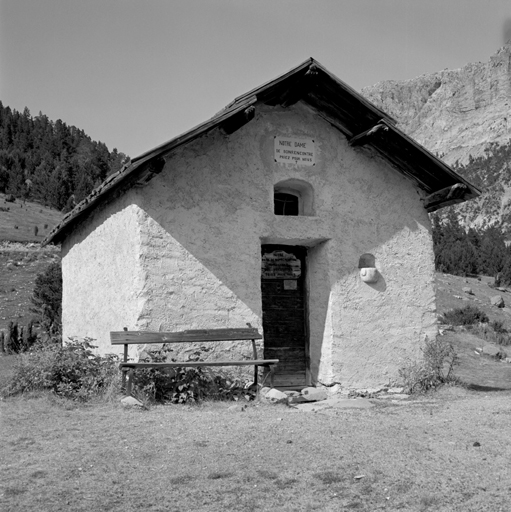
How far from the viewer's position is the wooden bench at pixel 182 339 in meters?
8.68

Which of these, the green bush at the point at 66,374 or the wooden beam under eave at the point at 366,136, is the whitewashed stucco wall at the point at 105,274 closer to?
the green bush at the point at 66,374

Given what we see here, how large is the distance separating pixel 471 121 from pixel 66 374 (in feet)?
346

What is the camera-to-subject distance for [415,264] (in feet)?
36.3

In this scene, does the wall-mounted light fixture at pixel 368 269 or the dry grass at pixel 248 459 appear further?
the wall-mounted light fixture at pixel 368 269

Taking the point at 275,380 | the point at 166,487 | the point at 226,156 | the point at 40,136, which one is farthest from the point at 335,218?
the point at 40,136

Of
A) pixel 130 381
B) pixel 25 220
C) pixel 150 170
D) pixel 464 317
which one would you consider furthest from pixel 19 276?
pixel 130 381

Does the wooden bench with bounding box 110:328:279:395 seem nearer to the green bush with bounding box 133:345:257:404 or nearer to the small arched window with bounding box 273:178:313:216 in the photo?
the green bush with bounding box 133:345:257:404

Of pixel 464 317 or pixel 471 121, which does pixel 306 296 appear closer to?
pixel 464 317

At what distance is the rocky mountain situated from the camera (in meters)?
70.2

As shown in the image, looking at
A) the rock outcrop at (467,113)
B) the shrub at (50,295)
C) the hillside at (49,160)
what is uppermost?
the rock outcrop at (467,113)

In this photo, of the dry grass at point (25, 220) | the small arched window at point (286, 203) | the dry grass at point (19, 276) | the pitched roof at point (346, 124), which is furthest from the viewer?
the dry grass at point (25, 220)

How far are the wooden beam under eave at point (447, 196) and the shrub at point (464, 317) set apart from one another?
1320 cm

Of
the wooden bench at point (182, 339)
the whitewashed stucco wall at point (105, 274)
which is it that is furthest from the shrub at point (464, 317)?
the wooden bench at point (182, 339)

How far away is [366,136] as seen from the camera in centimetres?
1052
